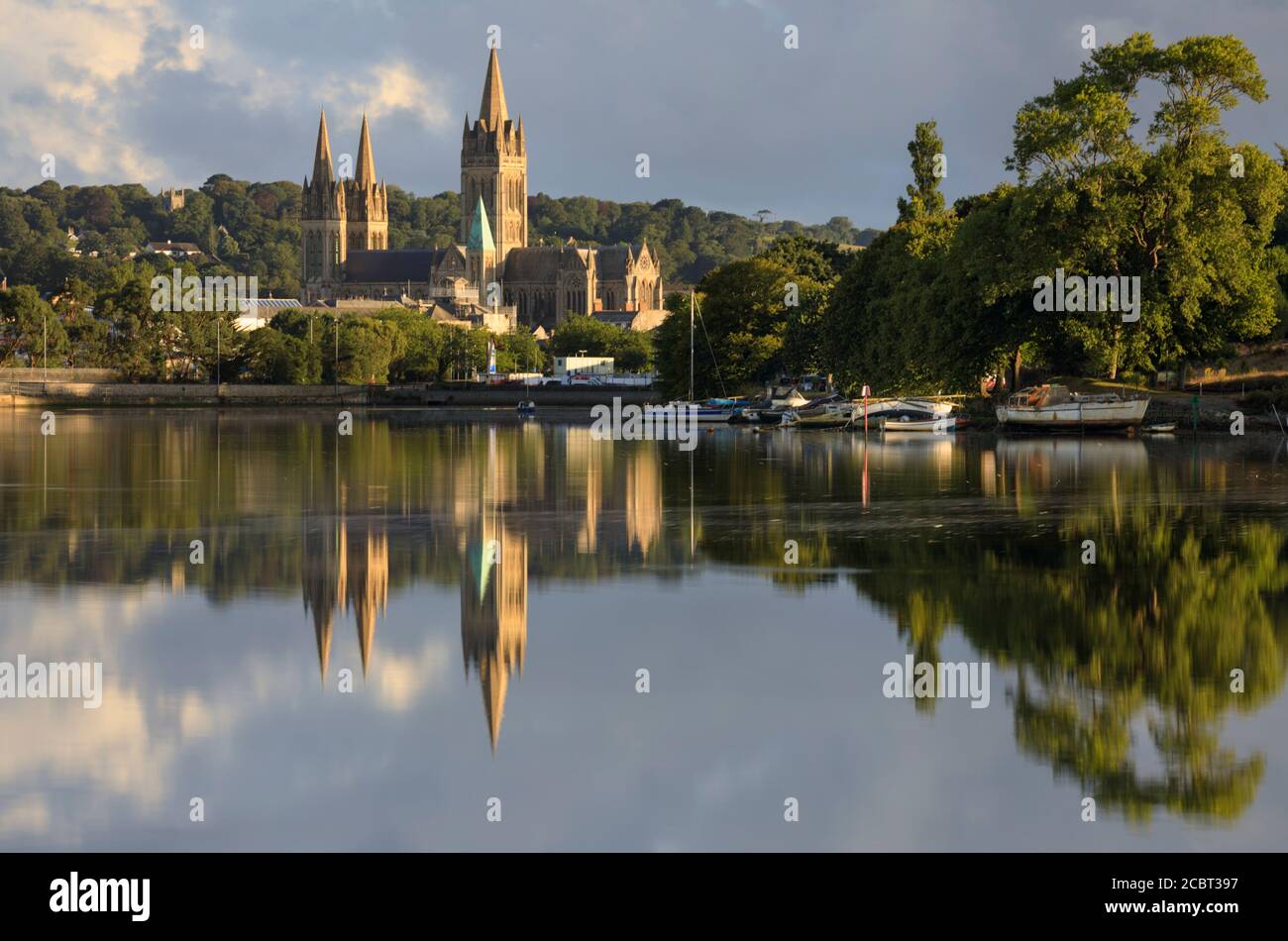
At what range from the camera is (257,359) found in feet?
544

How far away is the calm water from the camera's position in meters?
12.9

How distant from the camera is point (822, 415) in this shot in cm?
8694

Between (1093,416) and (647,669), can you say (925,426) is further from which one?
(647,669)

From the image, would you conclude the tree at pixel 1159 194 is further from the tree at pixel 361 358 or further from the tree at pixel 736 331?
the tree at pixel 361 358

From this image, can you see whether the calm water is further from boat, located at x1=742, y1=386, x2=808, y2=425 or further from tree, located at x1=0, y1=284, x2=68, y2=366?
tree, located at x1=0, y1=284, x2=68, y2=366

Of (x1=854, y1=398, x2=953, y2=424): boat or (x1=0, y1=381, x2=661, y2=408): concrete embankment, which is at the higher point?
(x1=0, y1=381, x2=661, y2=408): concrete embankment

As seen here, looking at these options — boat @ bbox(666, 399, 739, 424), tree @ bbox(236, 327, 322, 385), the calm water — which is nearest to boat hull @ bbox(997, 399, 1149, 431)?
boat @ bbox(666, 399, 739, 424)

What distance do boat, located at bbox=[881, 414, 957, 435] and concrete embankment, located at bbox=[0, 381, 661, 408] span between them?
64522mm

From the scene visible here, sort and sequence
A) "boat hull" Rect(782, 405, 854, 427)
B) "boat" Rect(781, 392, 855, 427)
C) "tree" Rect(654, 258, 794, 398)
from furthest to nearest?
"tree" Rect(654, 258, 794, 398)
"boat" Rect(781, 392, 855, 427)
"boat hull" Rect(782, 405, 854, 427)

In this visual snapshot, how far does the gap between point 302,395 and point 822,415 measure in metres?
80.2

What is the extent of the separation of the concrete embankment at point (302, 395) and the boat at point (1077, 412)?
7039cm

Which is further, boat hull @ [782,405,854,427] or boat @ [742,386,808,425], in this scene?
boat @ [742,386,808,425]

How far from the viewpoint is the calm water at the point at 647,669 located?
42.3 feet
